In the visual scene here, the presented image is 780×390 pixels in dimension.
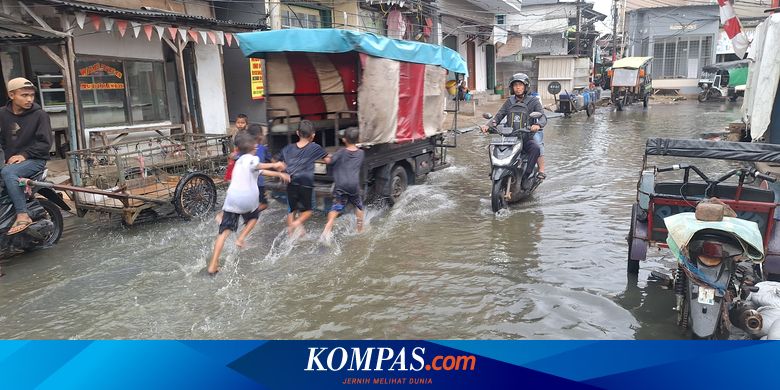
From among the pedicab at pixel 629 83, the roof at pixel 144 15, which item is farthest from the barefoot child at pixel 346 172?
the pedicab at pixel 629 83

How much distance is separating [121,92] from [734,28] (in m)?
12.3

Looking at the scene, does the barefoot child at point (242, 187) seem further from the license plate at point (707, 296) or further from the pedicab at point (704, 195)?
the license plate at point (707, 296)

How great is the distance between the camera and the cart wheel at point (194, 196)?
7094 millimetres

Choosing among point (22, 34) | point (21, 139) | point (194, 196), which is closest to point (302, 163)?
point (194, 196)

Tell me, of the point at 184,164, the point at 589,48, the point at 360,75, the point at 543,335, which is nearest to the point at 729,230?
the point at 543,335

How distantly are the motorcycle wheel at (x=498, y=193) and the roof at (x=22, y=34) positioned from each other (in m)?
6.81

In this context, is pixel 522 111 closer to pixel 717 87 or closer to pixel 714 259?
pixel 714 259

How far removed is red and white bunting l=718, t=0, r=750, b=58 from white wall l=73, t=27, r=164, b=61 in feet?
37.1

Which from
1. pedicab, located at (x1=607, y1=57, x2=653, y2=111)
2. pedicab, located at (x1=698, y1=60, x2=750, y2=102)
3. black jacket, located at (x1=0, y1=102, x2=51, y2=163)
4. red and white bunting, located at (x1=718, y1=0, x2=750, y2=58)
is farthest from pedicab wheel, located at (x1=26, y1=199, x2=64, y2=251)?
pedicab, located at (x1=698, y1=60, x2=750, y2=102)

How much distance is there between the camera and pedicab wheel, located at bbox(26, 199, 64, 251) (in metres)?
6.43

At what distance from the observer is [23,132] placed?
601cm

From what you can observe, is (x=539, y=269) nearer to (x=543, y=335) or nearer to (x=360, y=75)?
(x=543, y=335)

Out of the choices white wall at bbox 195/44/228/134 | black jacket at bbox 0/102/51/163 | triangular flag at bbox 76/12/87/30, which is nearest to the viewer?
black jacket at bbox 0/102/51/163

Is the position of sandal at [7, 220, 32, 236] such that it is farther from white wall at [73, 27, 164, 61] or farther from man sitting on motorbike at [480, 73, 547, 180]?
man sitting on motorbike at [480, 73, 547, 180]
